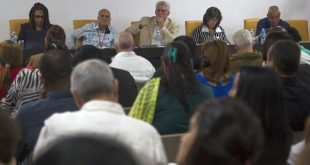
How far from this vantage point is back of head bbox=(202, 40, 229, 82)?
356cm

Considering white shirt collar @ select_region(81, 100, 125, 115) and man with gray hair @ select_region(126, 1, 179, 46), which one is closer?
white shirt collar @ select_region(81, 100, 125, 115)

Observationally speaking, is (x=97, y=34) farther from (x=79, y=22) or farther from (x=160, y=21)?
(x=160, y=21)

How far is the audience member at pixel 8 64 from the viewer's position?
3887 mm

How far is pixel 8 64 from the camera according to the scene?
392cm

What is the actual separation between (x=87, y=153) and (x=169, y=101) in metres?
2.15

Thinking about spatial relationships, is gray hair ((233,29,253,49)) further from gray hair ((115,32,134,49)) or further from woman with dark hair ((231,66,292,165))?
woman with dark hair ((231,66,292,165))

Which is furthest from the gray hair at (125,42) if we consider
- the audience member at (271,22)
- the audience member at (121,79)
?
the audience member at (271,22)

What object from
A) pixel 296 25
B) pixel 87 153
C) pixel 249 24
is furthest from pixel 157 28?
pixel 87 153

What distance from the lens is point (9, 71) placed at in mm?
3895

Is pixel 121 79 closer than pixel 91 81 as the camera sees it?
No

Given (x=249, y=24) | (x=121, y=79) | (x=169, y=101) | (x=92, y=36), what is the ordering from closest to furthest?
(x=169, y=101) → (x=121, y=79) → (x=92, y=36) → (x=249, y=24)

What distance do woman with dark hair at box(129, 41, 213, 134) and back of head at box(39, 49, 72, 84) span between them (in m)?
0.46

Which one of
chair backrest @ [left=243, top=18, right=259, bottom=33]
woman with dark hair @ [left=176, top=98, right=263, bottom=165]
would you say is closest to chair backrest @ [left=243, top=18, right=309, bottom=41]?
chair backrest @ [left=243, top=18, right=259, bottom=33]

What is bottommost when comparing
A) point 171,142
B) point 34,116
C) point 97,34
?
point 171,142
